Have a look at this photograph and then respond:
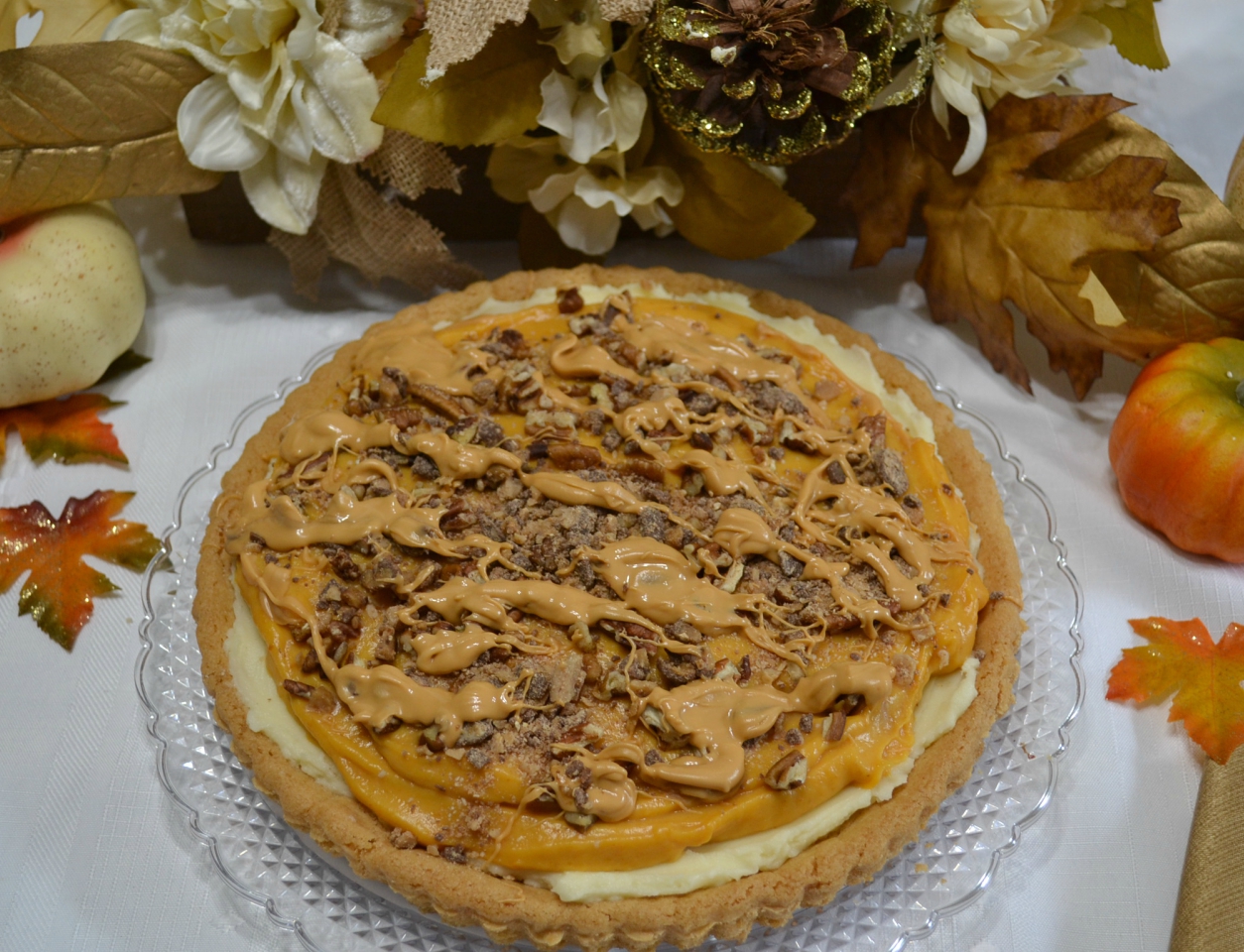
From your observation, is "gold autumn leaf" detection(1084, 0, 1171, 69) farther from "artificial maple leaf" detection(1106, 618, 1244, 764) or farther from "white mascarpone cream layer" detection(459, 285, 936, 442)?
"artificial maple leaf" detection(1106, 618, 1244, 764)

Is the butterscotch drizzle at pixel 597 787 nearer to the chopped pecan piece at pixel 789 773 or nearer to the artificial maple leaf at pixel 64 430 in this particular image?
the chopped pecan piece at pixel 789 773

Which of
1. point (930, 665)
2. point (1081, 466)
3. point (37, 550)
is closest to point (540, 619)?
point (930, 665)

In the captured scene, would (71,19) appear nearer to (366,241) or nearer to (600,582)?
(366,241)

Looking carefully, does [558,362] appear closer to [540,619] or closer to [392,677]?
[540,619]

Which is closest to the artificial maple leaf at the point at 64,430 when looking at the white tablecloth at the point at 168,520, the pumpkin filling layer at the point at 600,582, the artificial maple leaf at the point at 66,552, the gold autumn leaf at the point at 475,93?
the white tablecloth at the point at 168,520

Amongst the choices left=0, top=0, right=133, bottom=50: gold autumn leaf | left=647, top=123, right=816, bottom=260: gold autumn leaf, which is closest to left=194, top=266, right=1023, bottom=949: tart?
left=647, top=123, right=816, bottom=260: gold autumn leaf

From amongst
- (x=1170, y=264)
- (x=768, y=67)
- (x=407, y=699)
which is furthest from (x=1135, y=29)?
(x=407, y=699)
